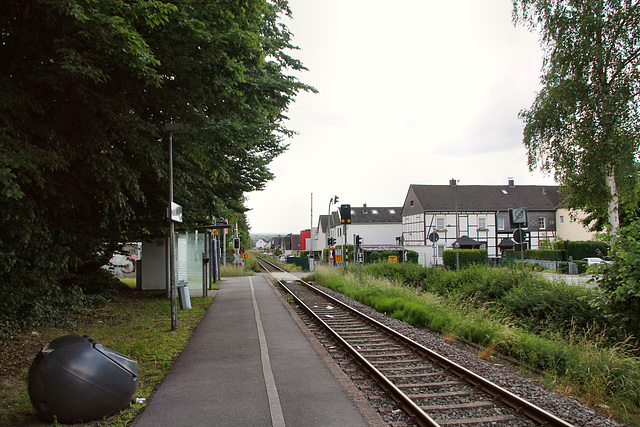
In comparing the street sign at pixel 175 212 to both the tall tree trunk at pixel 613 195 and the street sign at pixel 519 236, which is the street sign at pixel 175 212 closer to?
the street sign at pixel 519 236

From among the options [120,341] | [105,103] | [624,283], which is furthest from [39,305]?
[624,283]

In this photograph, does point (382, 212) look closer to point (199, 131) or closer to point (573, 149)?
point (573, 149)

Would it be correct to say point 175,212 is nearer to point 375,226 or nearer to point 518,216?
point 518,216

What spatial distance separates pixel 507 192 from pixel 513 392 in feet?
185

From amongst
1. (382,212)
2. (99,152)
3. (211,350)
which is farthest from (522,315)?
(382,212)

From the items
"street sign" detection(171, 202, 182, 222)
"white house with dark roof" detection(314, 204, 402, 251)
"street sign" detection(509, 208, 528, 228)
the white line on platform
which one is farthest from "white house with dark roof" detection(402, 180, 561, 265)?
the white line on platform

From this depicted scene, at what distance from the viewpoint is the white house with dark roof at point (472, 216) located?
169 feet

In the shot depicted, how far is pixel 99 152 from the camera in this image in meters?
9.98

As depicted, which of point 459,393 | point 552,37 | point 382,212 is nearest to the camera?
point 459,393

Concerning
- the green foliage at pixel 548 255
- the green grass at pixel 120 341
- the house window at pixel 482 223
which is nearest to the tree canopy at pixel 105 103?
the green grass at pixel 120 341

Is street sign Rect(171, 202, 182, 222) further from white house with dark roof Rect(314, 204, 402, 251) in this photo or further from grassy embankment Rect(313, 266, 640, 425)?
white house with dark roof Rect(314, 204, 402, 251)

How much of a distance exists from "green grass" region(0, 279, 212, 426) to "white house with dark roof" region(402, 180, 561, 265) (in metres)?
38.5

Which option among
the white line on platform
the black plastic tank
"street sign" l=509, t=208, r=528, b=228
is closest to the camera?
the black plastic tank

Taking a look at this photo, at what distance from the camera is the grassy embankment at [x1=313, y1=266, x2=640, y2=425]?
681cm
